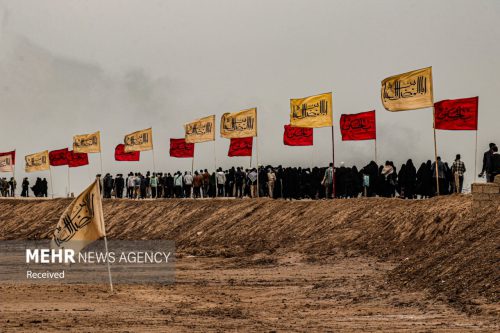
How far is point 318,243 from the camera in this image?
1451 inches

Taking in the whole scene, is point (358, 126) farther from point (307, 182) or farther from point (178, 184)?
point (178, 184)

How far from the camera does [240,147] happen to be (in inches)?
2018

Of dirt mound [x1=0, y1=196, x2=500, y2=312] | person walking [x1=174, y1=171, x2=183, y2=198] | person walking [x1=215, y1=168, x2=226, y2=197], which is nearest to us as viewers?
dirt mound [x1=0, y1=196, x2=500, y2=312]

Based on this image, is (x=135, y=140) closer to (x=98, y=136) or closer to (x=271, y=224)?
(x=98, y=136)

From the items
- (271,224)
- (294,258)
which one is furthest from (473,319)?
(271,224)

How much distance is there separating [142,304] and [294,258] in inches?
538

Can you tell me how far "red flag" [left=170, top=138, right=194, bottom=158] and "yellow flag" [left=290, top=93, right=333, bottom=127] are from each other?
577 inches

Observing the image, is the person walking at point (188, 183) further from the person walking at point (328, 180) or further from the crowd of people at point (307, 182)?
the person walking at point (328, 180)

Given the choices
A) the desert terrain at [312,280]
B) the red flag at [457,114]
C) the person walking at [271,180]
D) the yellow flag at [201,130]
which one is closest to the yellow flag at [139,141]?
the yellow flag at [201,130]

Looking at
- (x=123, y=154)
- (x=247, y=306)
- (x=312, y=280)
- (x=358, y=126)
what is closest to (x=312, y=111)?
(x=358, y=126)

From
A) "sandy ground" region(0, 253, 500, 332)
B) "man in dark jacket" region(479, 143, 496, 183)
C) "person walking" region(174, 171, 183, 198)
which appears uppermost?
"man in dark jacket" region(479, 143, 496, 183)

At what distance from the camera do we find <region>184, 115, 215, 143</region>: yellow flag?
53750mm

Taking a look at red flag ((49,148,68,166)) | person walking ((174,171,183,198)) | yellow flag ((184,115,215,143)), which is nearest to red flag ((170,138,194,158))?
person walking ((174,171,183,198))

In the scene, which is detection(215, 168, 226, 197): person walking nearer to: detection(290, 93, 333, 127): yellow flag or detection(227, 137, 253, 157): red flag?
detection(227, 137, 253, 157): red flag
